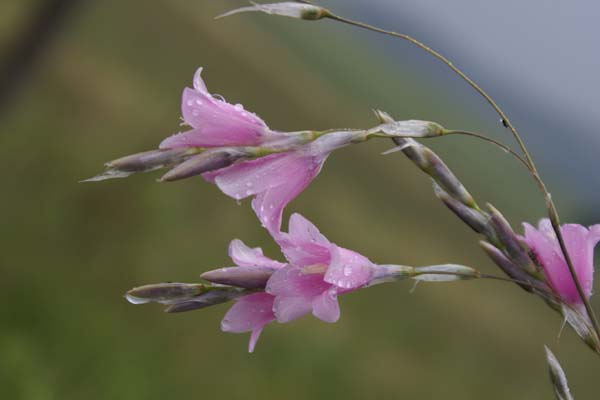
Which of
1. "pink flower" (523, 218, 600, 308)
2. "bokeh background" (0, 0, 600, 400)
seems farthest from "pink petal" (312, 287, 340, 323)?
"bokeh background" (0, 0, 600, 400)

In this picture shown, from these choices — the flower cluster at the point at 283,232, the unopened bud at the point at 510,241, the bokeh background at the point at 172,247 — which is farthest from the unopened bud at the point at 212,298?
the bokeh background at the point at 172,247

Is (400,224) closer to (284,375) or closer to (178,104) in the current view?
(178,104)

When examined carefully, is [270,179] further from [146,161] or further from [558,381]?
[558,381]

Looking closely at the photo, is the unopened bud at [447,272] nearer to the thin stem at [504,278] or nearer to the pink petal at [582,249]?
the thin stem at [504,278]

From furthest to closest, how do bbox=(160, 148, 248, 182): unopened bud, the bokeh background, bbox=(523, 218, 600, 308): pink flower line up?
the bokeh background → bbox=(523, 218, 600, 308): pink flower → bbox=(160, 148, 248, 182): unopened bud

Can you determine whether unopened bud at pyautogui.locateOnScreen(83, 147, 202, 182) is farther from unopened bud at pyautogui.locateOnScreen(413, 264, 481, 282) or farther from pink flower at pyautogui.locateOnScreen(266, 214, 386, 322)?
unopened bud at pyautogui.locateOnScreen(413, 264, 481, 282)
